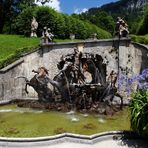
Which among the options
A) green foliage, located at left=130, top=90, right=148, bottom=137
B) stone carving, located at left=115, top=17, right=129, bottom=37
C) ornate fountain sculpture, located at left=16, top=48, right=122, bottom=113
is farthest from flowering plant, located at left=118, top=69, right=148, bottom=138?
stone carving, located at left=115, top=17, right=129, bottom=37

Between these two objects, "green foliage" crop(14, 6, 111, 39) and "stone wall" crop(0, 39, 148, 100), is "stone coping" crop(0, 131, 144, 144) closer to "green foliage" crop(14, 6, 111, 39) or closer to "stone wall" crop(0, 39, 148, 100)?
"stone wall" crop(0, 39, 148, 100)

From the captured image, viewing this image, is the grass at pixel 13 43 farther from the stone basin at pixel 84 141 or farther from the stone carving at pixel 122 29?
the stone basin at pixel 84 141

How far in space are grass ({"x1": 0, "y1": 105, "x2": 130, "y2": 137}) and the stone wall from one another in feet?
13.8

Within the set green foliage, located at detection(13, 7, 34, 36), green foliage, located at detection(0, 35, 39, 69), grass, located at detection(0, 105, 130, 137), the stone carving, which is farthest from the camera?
green foliage, located at detection(13, 7, 34, 36)

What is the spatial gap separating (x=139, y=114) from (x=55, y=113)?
23.5 ft

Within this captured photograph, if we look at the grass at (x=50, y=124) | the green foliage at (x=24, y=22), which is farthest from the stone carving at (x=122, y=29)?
the green foliage at (x=24, y=22)

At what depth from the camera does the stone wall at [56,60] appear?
78.9ft

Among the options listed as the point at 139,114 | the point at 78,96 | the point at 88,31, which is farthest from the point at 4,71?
the point at 88,31

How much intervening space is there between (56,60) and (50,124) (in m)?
8.68

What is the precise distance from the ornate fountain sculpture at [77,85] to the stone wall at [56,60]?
1.05 m

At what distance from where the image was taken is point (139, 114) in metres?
14.3

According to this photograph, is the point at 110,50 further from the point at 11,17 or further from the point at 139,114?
the point at 11,17

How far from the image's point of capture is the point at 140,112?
46.9ft

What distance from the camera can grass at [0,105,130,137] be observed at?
53.6 feet
